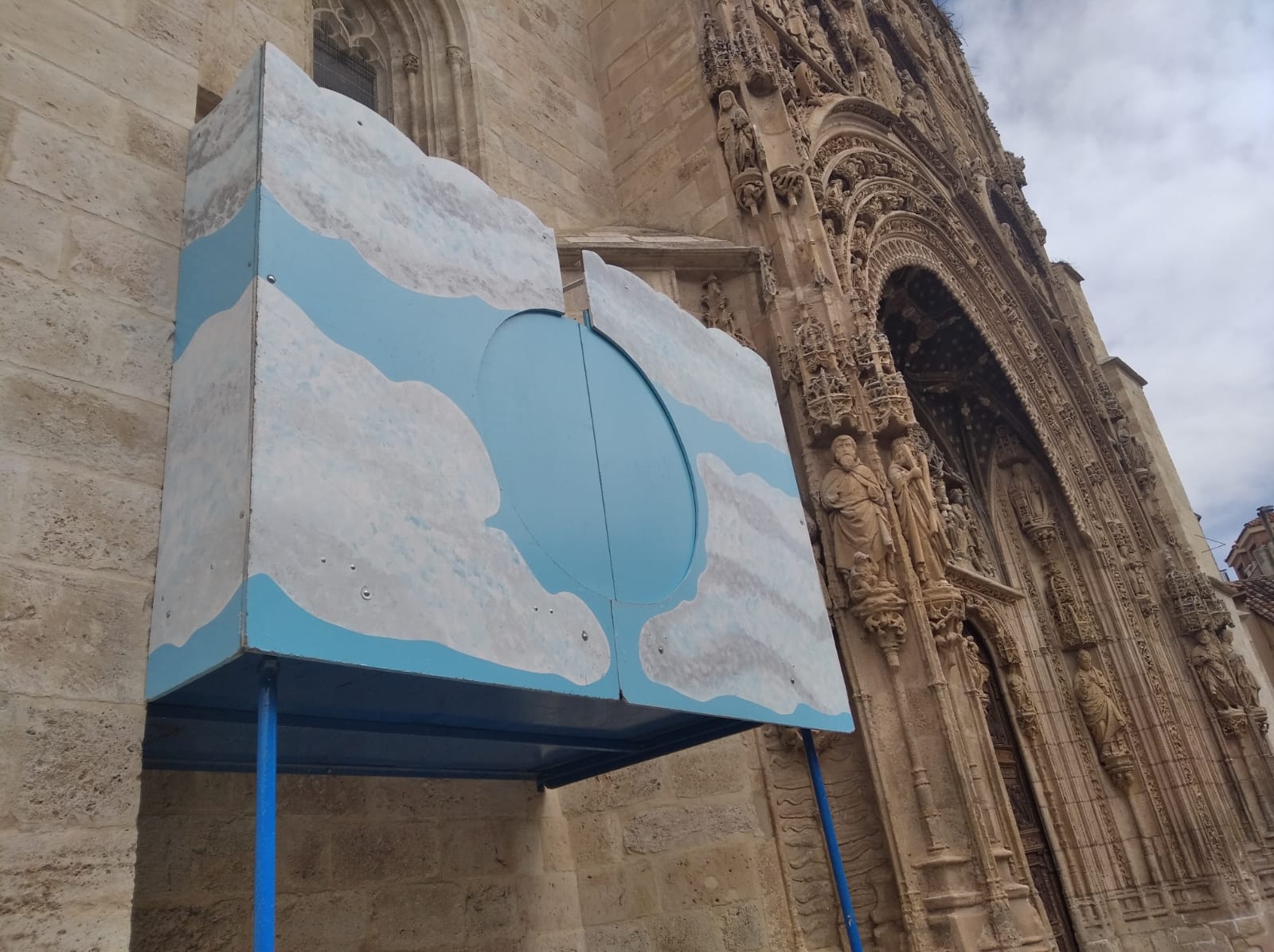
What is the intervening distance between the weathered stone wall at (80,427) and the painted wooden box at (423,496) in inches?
3.4

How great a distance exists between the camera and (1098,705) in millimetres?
10680

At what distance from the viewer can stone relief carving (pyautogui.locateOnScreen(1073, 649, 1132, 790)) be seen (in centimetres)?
1041

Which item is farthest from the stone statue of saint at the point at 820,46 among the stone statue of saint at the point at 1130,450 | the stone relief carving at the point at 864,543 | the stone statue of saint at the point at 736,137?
the stone statue of saint at the point at 1130,450

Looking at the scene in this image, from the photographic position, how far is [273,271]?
238 centimetres

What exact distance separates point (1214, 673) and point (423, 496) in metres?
11.8

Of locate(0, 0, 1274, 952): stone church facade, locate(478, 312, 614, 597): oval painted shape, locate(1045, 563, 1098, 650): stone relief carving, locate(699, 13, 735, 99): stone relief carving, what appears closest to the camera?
locate(0, 0, 1274, 952): stone church facade

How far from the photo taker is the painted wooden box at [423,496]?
2.19 m

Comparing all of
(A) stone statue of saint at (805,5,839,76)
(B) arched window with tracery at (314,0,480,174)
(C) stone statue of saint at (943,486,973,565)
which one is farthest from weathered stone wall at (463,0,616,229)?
(C) stone statue of saint at (943,486,973,565)

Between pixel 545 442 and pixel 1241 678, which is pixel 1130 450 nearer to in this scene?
pixel 1241 678

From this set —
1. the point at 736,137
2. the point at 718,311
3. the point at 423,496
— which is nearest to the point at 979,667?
the point at 718,311

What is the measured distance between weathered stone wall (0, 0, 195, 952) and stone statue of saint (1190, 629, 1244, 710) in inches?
480

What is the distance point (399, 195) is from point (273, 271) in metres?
0.61

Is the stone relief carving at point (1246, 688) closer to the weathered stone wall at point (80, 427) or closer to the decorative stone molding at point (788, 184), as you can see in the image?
A: the decorative stone molding at point (788, 184)

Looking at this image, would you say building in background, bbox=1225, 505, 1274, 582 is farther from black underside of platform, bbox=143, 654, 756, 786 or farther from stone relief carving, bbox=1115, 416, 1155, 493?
black underside of platform, bbox=143, 654, 756, 786
